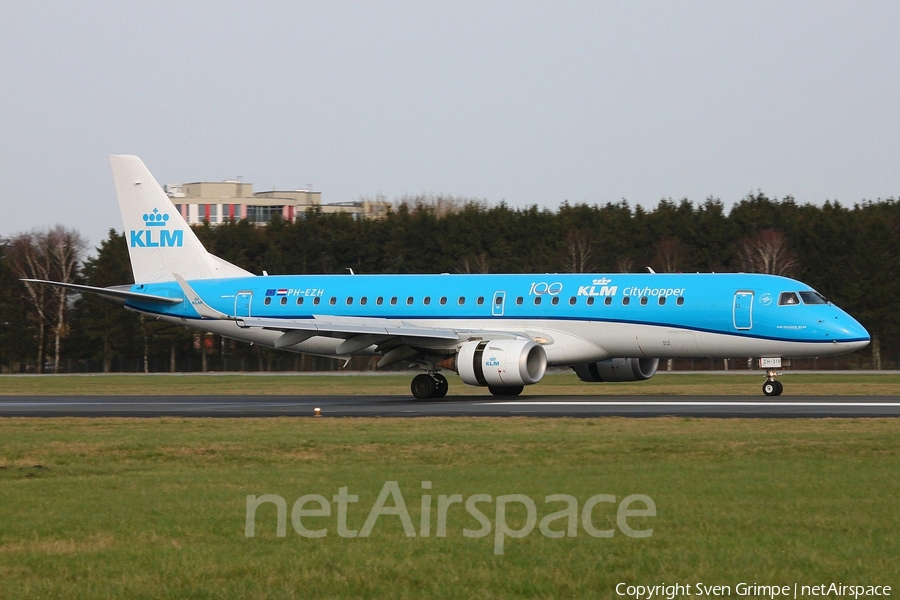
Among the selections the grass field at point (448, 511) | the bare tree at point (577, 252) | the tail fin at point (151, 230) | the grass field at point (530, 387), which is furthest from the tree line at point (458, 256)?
the grass field at point (448, 511)

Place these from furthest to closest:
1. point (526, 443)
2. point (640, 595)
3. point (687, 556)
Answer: point (526, 443) < point (687, 556) < point (640, 595)

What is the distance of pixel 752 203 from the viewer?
93500 mm

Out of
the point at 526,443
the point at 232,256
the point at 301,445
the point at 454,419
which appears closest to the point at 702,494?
the point at 526,443

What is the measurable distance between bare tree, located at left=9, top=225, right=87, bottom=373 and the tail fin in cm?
4183

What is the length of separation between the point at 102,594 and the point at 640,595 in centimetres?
404

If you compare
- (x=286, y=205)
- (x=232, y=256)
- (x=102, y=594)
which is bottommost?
(x=102, y=594)

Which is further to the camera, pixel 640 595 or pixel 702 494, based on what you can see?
pixel 702 494

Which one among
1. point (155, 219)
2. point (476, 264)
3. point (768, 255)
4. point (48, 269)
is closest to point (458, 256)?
point (476, 264)

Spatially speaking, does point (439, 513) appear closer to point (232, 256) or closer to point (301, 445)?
point (301, 445)

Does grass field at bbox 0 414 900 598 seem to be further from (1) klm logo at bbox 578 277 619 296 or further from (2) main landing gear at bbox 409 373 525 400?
(2) main landing gear at bbox 409 373 525 400

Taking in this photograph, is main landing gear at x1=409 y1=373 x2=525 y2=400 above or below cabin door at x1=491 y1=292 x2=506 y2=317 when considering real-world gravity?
below

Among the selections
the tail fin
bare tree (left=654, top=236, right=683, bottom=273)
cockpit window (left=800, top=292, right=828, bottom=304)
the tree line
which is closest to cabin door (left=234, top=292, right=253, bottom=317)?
the tail fin

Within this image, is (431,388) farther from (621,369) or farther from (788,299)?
(788,299)

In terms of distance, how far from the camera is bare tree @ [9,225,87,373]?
283 feet
